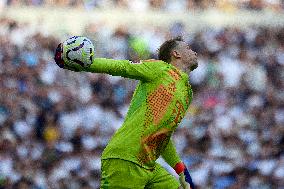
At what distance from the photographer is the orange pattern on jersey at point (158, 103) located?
5.37 meters

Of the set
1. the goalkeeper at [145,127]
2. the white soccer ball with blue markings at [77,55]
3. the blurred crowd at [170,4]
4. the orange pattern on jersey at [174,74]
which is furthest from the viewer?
the blurred crowd at [170,4]

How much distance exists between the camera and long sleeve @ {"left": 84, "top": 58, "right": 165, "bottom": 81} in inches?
196

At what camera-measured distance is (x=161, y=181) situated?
564 cm

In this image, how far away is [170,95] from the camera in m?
5.42

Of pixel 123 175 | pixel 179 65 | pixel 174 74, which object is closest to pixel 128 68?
pixel 174 74

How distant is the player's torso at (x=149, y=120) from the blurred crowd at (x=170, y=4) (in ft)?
26.3

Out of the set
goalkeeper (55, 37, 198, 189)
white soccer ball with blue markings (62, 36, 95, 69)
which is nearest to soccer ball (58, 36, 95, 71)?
white soccer ball with blue markings (62, 36, 95, 69)

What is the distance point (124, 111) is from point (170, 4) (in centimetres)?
280

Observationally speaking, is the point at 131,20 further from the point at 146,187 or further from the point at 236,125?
the point at 146,187

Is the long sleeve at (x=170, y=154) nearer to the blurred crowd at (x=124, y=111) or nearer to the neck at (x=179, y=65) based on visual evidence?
the neck at (x=179, y=65)

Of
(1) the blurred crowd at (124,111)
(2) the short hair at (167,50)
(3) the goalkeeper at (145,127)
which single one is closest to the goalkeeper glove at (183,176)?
(3) the goalkeeper at (145,127)


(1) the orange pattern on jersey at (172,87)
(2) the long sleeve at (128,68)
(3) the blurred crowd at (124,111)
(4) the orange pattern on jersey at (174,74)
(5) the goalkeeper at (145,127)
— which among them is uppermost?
(2) the long sleeve at (128,68)

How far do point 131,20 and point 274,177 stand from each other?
158 inches

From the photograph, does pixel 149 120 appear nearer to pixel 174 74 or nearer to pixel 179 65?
pixel 174 74
